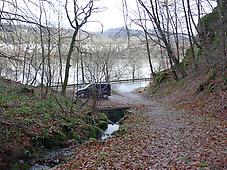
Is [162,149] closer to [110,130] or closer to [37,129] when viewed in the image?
[37,129]

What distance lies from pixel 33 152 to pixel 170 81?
1097 inches

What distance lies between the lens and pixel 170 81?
39.5 m

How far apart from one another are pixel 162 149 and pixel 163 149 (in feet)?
0.14

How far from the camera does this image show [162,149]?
11.9 meters

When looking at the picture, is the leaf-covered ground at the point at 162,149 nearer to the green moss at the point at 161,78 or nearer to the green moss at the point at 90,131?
the green moss at the point at 90,131

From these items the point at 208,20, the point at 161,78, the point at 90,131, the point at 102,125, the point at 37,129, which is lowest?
the point at 102,125

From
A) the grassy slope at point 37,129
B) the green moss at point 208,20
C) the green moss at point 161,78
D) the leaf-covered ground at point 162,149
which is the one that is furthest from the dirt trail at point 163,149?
the green moss at point 161,78

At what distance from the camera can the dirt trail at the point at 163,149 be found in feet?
32.0

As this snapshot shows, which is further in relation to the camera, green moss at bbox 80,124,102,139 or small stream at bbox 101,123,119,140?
small stream at bbox 101,123,119,140

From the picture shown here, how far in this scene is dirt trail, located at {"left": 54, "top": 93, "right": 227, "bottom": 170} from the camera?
9.77 m

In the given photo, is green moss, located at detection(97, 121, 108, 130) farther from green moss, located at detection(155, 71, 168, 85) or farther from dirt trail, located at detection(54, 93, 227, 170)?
green moss, located at detection(155, 71, 168, 85)

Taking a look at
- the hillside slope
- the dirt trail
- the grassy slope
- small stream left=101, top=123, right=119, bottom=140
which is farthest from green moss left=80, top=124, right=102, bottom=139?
the hillside slope

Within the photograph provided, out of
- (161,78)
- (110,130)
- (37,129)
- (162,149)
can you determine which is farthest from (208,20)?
(162,149)

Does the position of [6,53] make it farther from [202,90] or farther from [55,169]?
[202,90]
